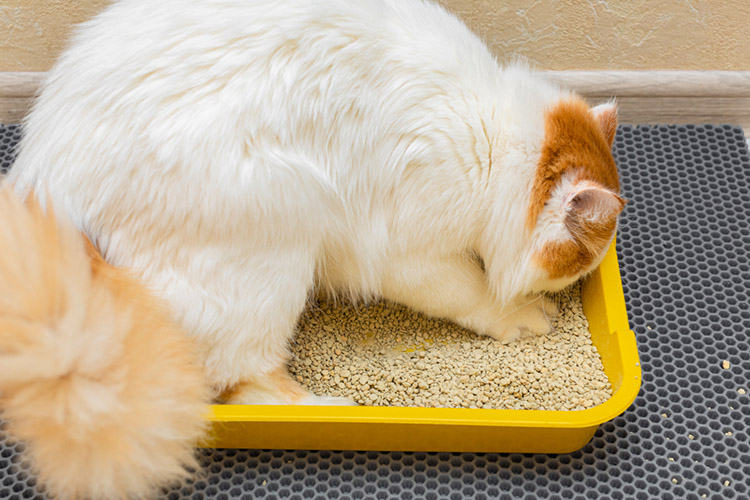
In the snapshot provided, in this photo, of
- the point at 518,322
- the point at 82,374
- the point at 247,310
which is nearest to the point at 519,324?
the point at 518,322

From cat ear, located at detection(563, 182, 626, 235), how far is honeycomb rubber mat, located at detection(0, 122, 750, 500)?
1.17ft

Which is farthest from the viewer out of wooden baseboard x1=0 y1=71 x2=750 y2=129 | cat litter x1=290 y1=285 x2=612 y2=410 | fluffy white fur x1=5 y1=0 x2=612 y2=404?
wooden baseboard x1=0 y1=71 x2=750 y2=129

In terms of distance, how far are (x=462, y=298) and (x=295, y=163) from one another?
46 centimetres

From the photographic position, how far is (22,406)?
39.9 inches

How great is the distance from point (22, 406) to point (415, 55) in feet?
2.81

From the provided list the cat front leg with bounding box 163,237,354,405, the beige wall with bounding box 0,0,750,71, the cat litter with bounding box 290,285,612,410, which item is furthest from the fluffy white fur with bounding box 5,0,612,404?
the beige wall with bounding box 0,0,750,71

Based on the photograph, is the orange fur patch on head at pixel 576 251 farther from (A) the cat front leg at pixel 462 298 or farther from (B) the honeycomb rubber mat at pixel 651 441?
(B) the honeycomb rubber mat at pixel 651 441

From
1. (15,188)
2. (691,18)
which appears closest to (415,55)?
(15,188)

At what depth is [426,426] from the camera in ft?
3.90

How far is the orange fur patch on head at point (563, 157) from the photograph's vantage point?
1266mm

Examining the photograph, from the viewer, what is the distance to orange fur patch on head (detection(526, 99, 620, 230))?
1266mm

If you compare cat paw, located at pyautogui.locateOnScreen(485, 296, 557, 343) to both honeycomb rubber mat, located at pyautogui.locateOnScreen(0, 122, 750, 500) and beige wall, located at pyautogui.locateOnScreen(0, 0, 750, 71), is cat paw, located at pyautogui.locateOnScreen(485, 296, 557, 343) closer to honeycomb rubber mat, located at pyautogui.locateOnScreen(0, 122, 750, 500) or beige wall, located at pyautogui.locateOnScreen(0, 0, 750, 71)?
honeycomb rubber mat, located at pyautogui.locateOnScreen(0, 122, 750, 500)

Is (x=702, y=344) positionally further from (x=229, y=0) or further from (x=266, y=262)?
(x=229, y=0)

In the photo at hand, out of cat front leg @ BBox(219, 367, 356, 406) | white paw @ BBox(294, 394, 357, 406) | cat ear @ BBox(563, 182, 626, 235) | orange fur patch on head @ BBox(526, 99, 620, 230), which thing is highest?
orange fur patch on head @ BBox(526, 99, 620, 230)
